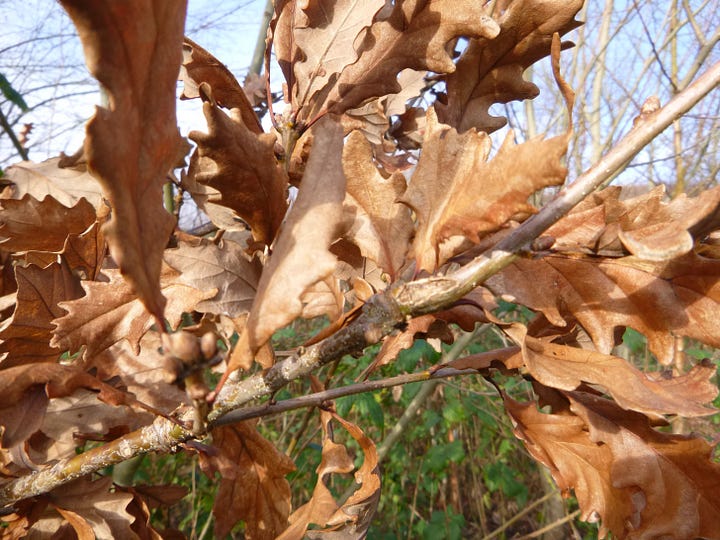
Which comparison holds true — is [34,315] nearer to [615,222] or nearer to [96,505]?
[96,505]

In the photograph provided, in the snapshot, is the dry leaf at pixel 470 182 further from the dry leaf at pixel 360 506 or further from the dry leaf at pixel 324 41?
the dry leaf at pixel 360 506

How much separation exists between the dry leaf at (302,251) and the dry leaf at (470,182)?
4.4 inches

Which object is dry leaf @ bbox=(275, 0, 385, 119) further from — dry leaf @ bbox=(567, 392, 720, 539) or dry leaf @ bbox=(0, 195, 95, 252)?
dry leaf @ bbox=(567, 392, 720, 539)

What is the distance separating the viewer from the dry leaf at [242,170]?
47 centimetres

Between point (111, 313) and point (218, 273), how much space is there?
180mm

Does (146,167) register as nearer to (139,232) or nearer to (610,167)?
(139,232)

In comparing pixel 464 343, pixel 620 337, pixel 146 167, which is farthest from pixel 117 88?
pixel 464 343

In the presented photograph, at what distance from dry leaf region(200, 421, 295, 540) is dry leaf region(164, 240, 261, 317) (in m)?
0.32

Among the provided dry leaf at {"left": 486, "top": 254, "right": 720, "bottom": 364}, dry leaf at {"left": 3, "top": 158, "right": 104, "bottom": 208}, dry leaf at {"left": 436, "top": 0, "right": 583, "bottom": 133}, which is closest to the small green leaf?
dry leaf at {"left": 3, "top": 158, "right": 104, "bottom": 208}

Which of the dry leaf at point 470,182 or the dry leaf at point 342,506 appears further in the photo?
the dry leaf at point 342,506

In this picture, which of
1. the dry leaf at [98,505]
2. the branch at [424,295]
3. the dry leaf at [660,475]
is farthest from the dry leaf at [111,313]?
the dry leaf at [660,475]

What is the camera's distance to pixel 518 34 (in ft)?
1.99

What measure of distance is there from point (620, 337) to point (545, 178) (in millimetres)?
345

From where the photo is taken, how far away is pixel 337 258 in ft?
1.71
